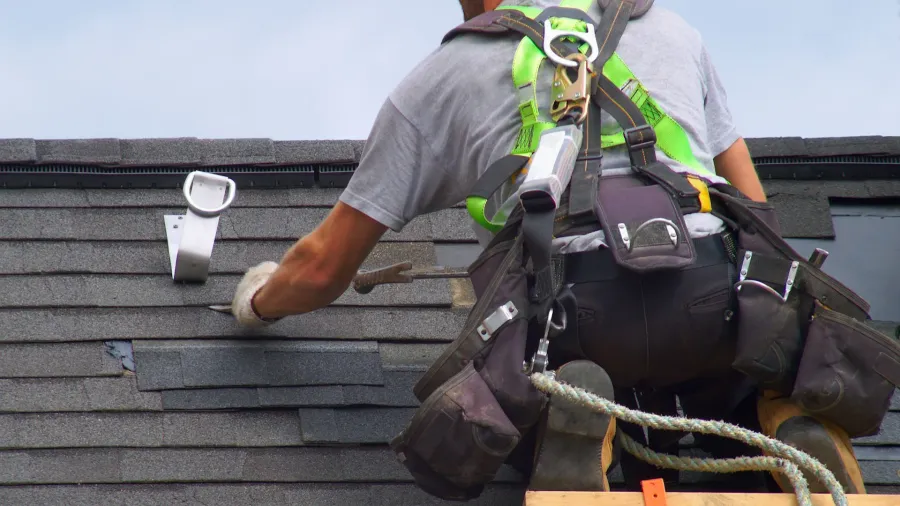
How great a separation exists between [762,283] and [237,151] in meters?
2.00

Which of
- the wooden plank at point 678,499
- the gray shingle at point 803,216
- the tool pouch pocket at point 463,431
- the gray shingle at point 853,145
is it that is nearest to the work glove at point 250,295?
the tool pouch pocket at point 463,431

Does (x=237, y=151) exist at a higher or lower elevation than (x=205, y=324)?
higher

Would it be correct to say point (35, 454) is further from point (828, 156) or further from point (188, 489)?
point (828, 156)

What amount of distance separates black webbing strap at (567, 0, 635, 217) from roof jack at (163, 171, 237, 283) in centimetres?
127

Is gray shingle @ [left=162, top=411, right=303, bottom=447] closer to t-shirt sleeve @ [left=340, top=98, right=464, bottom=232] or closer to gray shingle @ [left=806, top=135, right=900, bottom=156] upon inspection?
t-shirt sleeve @ [left=340, top=98, right=464, bottom=232]

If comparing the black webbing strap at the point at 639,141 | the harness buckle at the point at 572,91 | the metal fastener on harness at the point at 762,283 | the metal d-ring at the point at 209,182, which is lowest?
the metal d-ring at the point at 209,182

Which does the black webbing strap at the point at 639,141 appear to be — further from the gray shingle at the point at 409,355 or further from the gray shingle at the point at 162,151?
the gray shingle at the point at 162,151

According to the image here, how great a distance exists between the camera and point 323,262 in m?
3.24

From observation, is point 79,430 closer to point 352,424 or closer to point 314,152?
point 352,424

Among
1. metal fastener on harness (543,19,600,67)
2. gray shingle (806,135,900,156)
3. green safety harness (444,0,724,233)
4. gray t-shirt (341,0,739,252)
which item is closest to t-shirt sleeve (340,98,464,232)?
gray t-shirt (341,0,739,252)

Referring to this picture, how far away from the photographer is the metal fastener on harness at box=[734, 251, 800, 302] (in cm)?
264

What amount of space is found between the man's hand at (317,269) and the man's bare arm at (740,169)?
0.97 m

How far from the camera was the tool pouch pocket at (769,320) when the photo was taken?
2617 millimetres

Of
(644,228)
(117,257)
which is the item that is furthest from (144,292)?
(644,228)
